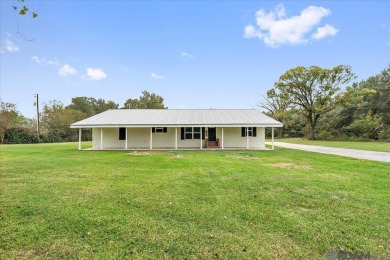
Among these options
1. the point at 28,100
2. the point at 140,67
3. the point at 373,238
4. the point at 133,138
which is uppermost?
the point at 140,67

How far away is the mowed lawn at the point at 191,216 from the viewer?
10.3 feet

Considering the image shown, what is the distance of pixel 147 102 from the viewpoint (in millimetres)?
53375

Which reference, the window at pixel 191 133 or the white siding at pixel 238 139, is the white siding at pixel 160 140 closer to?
the white siding at pixel 238 139

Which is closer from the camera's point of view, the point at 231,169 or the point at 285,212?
the point at 285,212

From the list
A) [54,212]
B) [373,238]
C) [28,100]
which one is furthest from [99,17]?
[28,100]

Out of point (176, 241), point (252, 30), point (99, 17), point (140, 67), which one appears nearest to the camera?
point (176, 241)

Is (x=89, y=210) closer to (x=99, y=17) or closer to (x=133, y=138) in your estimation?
(x=133, y=138)

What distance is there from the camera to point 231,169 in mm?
8914

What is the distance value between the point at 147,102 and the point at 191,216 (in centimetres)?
5103

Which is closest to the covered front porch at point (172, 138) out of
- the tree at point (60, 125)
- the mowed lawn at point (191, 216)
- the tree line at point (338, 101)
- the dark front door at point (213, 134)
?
the dark front door at point (213, 134)

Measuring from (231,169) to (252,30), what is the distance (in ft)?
60.2

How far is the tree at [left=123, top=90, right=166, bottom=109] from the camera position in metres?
53.0

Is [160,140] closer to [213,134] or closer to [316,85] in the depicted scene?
[213,134]

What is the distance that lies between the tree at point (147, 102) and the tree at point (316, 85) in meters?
29.9
